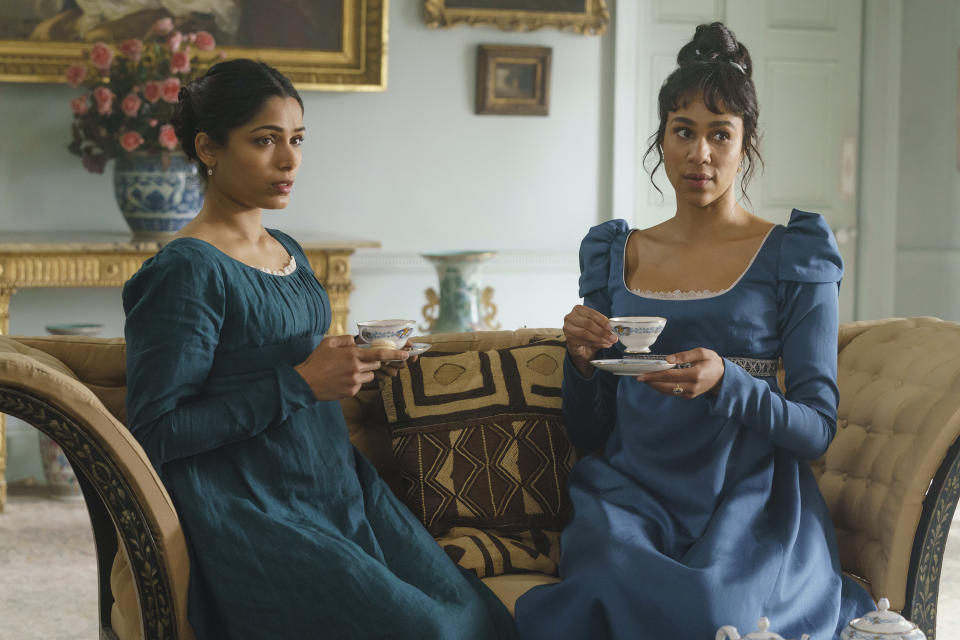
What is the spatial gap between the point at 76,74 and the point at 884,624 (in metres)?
3.94

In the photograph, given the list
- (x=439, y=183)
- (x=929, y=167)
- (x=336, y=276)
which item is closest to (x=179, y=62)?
(x=336, y=276)

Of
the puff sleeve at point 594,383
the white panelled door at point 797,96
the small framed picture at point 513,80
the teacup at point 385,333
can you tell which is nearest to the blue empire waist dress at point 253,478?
the teacup at point 385,333

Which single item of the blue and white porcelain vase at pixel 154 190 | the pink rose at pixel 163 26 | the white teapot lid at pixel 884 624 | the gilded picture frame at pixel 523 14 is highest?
the gilded picture frame at pixel 523 14

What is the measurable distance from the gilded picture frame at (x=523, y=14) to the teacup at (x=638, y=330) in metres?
3.45

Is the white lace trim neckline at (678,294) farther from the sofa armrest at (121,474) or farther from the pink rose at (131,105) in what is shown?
the pink rose at (131,105)

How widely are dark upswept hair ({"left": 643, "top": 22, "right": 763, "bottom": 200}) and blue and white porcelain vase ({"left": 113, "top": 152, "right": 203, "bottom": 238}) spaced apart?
8.69 feet

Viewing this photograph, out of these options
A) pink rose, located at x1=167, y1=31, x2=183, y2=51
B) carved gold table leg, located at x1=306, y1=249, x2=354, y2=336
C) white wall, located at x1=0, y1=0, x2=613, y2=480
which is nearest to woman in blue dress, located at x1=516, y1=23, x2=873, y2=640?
carved gold table leg, located at x1=306, y1=249, x2=354, y2=336

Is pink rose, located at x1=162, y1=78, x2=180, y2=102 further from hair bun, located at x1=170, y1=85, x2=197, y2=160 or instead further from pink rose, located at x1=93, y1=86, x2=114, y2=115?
hair bun, located at x1=170, y1=85, x2=197, y2=160

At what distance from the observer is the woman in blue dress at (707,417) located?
181 cm

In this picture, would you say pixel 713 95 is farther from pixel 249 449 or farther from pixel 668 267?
pixel 249 449

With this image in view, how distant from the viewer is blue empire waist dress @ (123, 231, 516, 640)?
5.76 ft

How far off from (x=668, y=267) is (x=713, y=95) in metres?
0.35

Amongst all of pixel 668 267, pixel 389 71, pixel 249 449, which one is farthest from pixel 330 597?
pixel 389 71

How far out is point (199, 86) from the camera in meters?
1.95
